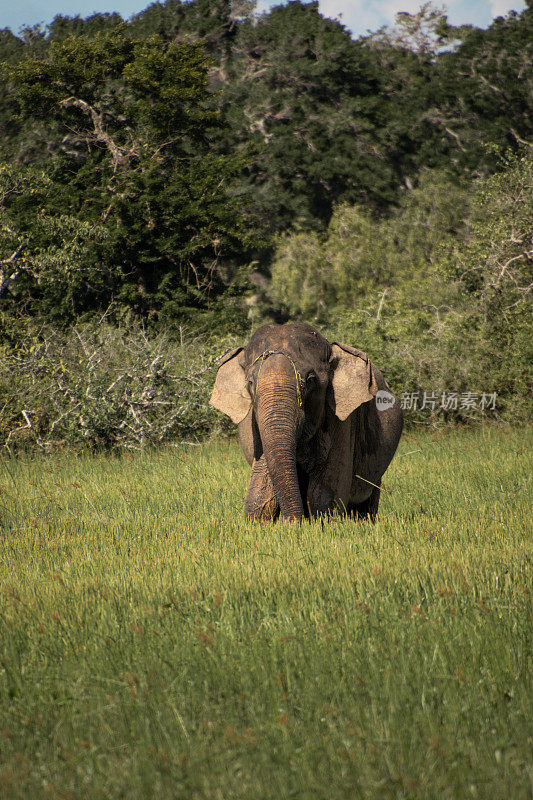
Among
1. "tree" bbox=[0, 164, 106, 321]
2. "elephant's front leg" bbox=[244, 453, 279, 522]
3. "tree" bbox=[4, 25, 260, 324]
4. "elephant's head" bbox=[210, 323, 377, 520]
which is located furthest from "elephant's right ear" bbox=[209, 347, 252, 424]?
"tree" bbox=[4, 25, 260, 324]

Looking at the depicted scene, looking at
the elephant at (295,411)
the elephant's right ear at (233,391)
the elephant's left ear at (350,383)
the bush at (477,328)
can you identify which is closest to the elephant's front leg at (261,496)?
the elephant at (295,411)

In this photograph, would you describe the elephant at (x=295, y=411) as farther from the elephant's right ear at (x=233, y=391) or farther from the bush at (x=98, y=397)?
the bush at (x=98, y=397)

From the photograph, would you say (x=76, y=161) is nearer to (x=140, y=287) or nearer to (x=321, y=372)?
(x=140, y=287)

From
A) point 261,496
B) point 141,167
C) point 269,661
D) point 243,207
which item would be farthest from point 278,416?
point 243,207

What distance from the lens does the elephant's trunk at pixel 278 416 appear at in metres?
6.18

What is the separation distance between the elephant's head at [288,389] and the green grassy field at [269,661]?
620 millimetres

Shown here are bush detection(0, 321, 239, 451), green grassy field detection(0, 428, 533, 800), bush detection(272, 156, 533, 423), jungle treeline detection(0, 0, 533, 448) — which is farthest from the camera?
bush detection(272, 156, 533, 423)

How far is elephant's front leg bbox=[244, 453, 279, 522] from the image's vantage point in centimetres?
684

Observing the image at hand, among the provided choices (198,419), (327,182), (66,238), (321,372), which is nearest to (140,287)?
(66,238)

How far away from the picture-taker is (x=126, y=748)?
3.30 m

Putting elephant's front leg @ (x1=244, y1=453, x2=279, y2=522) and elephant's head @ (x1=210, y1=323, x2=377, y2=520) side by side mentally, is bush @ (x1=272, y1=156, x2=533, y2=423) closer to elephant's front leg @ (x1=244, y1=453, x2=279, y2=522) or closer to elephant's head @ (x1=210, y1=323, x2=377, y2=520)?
elephant's head @ (x1=210, y1=323, x2=377, y2=520)

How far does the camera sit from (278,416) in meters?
6.17

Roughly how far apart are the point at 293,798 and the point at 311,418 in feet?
12.8

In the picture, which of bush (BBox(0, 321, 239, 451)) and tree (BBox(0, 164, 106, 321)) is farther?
tree (BBox(0, 164, 106, 321))
